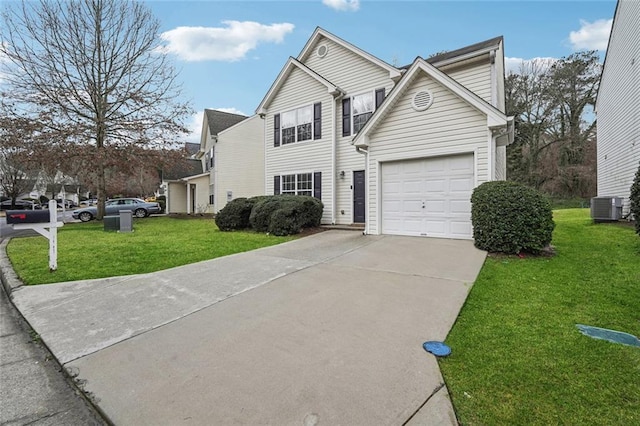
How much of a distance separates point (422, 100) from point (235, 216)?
26.6ft

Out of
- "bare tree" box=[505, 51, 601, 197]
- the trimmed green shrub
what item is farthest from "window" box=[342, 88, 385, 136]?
"bare tree" box=[505, 51, 601, 197]

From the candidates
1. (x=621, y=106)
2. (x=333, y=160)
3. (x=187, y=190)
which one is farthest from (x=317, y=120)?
(x=187, y=190)

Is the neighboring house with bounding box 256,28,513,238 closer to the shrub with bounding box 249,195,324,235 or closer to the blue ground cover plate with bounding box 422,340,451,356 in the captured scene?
the shrub with bounding box 249,195,324,235

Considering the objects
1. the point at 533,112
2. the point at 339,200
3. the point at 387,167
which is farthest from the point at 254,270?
the point at 533,112

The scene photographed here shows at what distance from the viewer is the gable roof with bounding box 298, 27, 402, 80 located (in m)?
11.9

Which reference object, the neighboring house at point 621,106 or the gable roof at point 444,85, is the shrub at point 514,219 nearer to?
the gable roof at point 444,85

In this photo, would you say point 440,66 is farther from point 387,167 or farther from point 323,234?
point 323,234

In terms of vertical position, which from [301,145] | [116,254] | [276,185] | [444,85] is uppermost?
[444,85]

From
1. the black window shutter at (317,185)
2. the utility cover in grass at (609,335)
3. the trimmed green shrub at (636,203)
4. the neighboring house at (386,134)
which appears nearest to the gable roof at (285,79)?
the neighboring house at (386,134)

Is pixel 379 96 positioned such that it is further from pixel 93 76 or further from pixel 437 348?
pixel 93 76

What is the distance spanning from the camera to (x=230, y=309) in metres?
4.22

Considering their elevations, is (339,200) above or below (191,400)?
above

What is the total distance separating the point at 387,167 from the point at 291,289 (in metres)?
6.26

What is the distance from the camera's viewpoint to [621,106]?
502 inches
